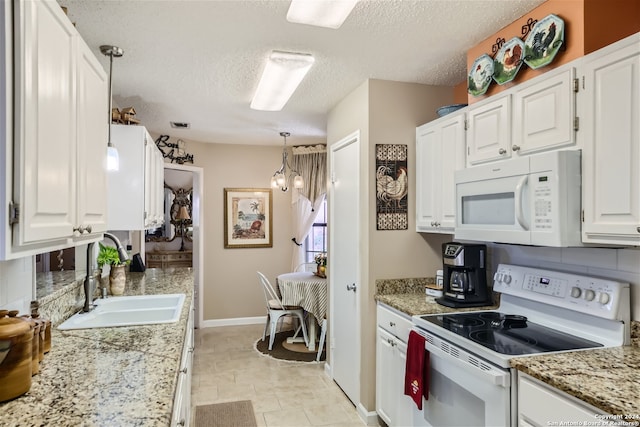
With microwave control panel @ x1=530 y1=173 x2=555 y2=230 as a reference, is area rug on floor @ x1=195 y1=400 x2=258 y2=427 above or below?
below

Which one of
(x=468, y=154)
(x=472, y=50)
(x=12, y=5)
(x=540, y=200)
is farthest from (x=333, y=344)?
(x=12, y=5)

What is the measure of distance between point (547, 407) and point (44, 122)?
6.25 ft

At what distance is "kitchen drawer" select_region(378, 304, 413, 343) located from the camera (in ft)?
8.09

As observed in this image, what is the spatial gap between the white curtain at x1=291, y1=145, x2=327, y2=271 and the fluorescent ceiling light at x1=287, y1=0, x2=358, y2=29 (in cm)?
358

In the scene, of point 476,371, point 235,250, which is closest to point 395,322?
point 476,371

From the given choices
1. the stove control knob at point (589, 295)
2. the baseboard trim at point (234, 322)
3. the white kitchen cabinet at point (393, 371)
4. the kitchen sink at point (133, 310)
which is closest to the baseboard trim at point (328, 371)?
the white kitchen cabinet at point (393, 371)

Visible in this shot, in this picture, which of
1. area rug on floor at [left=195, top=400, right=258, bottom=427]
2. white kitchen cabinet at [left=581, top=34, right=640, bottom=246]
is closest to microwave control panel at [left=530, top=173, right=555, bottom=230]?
white kitchen cabinet at [left=581, top=34, right=640, bottom=246]

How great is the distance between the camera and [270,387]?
3494 mm

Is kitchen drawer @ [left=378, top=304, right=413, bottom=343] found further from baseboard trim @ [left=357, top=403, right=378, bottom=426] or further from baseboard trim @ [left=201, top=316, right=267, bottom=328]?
baseboard trim @ [left=201, top=316, right=267, bottom=328]

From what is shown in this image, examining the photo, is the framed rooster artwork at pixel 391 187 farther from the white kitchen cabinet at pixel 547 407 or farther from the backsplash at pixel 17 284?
the backsplash at pixel 17 284

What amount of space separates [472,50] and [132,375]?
2.41 metres

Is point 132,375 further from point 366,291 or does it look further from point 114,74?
point 114,74

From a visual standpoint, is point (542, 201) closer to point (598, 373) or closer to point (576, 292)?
point (576, 292)

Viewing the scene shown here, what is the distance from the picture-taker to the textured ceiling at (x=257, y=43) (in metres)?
1.95
